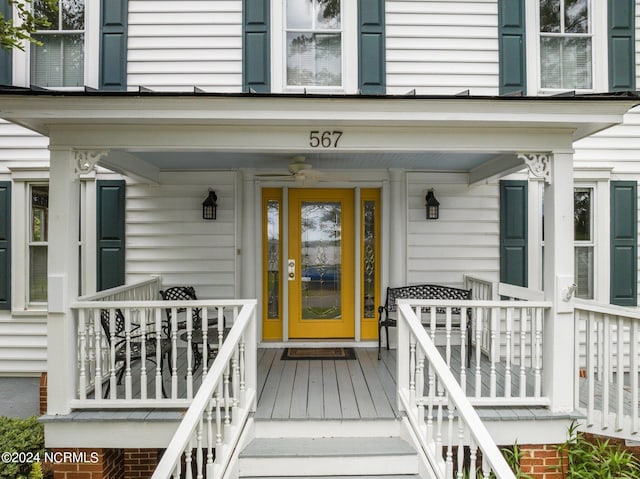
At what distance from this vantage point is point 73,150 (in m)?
3.19

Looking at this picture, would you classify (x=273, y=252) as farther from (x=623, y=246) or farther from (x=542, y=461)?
(x=623, y=246)

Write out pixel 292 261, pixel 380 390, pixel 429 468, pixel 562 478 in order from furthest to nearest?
1. pixel 292 261
2. pixel 380 390
3. pixel 562 478
4. pixel 429 468

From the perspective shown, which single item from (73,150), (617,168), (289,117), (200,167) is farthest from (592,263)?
(73,150)

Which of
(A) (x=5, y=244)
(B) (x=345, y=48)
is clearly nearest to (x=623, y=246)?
(B) (x=345, y=48)

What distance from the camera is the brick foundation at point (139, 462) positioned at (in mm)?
3668

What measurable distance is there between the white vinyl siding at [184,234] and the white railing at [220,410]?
197 cm

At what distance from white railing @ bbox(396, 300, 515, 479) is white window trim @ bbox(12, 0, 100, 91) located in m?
4.67

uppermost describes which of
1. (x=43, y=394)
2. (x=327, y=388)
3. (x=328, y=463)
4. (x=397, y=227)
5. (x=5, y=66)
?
(x=5, y=66)

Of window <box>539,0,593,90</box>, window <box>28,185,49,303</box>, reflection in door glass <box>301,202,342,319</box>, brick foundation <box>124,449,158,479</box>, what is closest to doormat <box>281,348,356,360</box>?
reflection in door glass <box>301,202,342,319</box>

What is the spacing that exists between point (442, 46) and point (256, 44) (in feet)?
7.68

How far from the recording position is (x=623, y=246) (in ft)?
16.9

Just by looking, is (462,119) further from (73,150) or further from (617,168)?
(617,168)

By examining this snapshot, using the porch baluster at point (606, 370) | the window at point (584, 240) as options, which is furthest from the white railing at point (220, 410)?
the window at point (584, 240)

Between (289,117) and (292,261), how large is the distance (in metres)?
2.60
